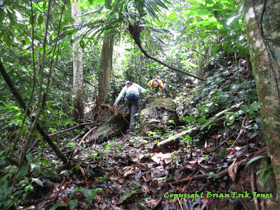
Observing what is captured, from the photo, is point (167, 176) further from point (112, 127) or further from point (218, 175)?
point (112, 127)

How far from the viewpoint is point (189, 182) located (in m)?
2.04

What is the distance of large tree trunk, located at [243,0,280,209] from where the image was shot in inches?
41.9

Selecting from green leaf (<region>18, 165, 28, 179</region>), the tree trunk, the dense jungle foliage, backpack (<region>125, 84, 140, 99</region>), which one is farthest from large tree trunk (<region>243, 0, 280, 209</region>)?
the tree trunk

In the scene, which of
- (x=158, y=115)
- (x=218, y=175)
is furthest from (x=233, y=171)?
(x=158, y=115)

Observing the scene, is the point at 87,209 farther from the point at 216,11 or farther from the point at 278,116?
the point at 216,11

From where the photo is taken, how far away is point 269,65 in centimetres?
110

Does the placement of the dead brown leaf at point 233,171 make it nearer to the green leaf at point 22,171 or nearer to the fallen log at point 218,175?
the fallen log at point 218,175

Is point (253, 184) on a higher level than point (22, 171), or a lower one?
lower

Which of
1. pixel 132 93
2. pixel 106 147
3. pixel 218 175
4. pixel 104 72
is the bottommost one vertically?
pixel 218 175

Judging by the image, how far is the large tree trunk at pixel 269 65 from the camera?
106cm

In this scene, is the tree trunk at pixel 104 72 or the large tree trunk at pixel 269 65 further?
the tree trunk at pixel 104 72

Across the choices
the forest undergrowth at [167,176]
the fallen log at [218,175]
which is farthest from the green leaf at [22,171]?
the fallen log at [218,175]

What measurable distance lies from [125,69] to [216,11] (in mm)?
7386

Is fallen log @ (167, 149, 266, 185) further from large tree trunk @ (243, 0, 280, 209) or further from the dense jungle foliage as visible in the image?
large tree trunk @ (243, 0, 280, 209)
